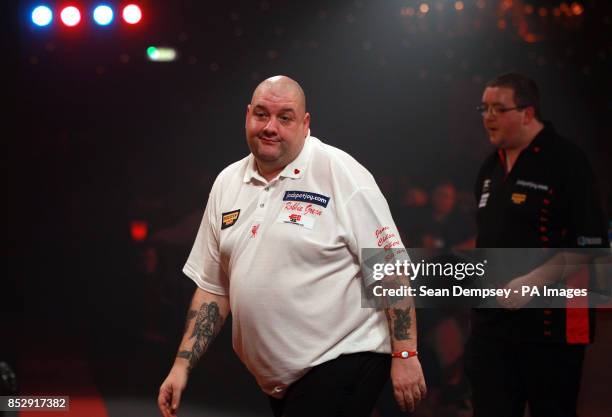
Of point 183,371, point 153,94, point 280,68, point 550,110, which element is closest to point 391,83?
point 280,68

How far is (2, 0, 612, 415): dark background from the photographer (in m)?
4.71

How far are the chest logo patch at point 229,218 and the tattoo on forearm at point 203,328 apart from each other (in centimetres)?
29

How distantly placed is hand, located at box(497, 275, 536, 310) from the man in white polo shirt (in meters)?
0.76

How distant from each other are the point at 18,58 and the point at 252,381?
242 centimetres

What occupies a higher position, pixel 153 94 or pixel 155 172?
pixel 153 94

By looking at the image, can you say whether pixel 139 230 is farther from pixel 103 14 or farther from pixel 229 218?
pixel 229 218

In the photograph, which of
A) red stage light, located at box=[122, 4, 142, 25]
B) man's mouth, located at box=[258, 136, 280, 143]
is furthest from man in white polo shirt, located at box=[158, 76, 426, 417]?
red stage light, located at box=[122, 4, 142, 25]

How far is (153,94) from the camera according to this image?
483 centimetres

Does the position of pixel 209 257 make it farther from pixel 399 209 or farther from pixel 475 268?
pixel 399 209

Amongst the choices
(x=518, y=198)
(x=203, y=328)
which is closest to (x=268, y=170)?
(x=203, y=328)

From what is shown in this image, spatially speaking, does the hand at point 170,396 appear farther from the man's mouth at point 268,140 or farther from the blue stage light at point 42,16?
the blue stage light at point 42,16

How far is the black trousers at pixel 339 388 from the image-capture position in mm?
2361

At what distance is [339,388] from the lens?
2.36 m

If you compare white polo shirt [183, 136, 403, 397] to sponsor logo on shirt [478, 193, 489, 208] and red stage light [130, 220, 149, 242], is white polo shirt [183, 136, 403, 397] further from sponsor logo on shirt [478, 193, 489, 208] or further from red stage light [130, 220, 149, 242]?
red stage light [130, 220, 149, 242]
